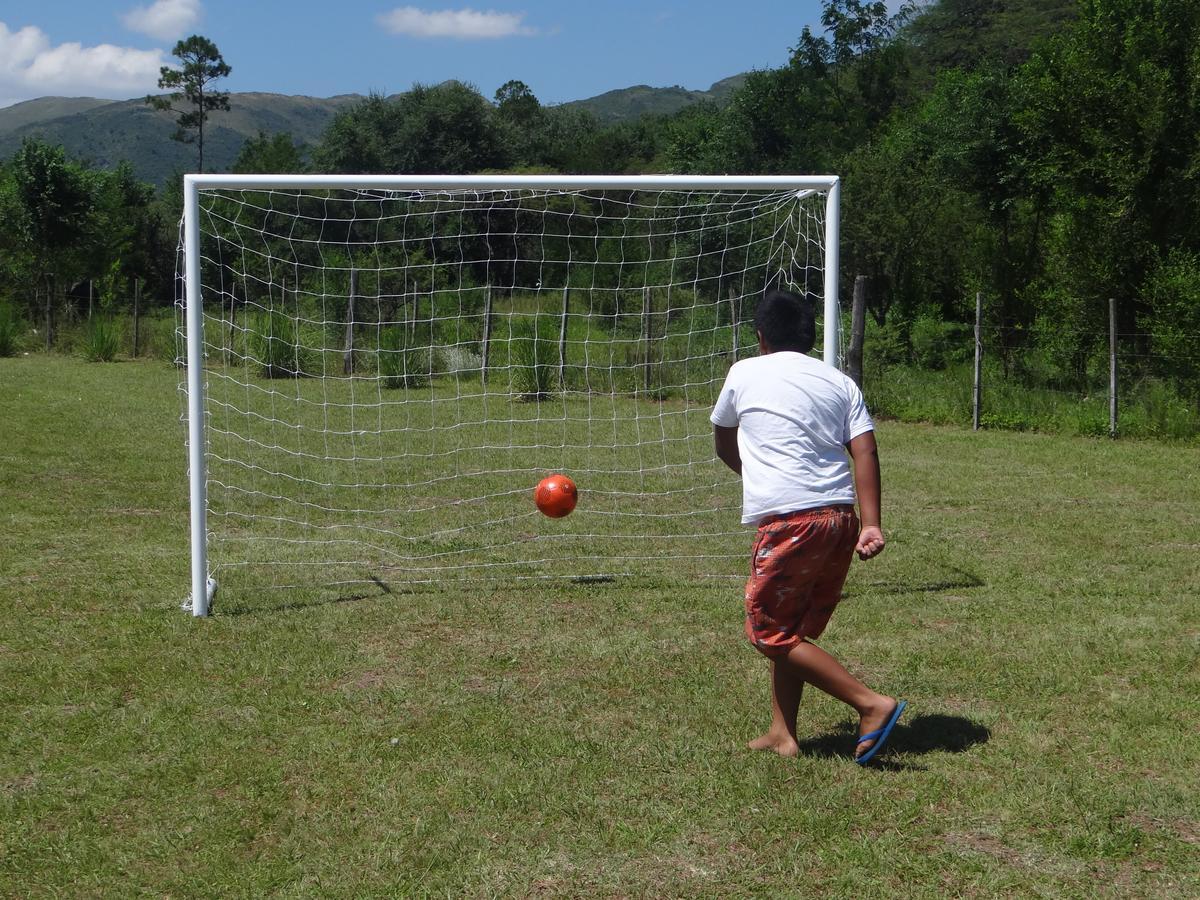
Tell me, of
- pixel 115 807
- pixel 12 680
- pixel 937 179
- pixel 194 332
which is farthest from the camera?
pixel 937 179

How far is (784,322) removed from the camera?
450 centimetres

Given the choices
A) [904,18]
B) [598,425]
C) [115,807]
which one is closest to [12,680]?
[115,807]

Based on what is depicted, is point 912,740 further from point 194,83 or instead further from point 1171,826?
point 194,83

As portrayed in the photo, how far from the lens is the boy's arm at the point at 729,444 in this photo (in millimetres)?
4609

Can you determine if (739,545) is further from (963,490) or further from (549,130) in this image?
(549,130)

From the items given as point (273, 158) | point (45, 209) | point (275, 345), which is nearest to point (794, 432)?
point (275, 345)

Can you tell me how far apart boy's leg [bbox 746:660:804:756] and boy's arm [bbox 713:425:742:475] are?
80 centimetres

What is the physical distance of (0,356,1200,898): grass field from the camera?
12.1 feet

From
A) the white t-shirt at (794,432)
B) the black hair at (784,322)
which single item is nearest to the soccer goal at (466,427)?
the black hair at (784,322)

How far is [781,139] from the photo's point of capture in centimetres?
4456

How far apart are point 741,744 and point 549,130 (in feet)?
212

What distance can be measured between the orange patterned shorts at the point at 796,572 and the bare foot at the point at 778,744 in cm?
43

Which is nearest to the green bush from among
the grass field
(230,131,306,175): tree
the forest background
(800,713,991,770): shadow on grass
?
the forest background

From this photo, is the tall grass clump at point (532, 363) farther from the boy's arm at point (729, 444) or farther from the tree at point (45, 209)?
the tree at point (45, 209)
